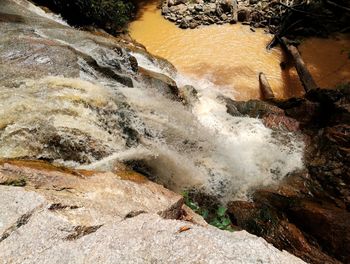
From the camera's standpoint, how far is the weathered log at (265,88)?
7379 millimetres

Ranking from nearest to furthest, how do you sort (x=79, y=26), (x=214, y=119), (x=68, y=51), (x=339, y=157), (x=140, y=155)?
(x=140, y=155)
(x=339, y=157)
(x=68, y=51)
(x=214, y=119)
(x=79, y=26)

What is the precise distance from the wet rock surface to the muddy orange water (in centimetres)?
168

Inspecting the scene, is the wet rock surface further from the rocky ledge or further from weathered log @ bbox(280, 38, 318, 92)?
the rocky ledge

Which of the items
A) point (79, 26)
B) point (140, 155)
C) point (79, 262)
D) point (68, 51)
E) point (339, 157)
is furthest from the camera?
point (79, 26)

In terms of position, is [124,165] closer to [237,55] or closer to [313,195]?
[313,195]

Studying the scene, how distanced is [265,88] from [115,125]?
4.09 metres

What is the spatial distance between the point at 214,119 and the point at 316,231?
9.92 feet

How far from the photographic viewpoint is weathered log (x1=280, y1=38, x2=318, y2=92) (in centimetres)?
727

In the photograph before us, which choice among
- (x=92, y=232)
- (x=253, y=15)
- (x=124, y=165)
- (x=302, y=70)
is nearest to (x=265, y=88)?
(x=302, y=70)

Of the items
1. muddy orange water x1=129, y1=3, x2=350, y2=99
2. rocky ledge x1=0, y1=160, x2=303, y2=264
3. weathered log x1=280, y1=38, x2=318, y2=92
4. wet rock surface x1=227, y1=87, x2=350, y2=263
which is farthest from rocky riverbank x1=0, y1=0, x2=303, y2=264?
weathered log x1=280, y1=38, x2=318, y2=92

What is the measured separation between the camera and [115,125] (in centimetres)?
470

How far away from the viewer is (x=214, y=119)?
6.34m

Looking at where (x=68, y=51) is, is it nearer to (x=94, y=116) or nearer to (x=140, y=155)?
(x=94, y=116)

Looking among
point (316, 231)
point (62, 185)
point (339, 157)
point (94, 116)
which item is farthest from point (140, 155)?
point (339, 157)
